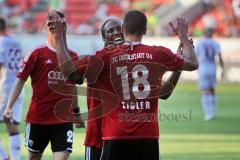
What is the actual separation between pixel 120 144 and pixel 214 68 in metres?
14.6

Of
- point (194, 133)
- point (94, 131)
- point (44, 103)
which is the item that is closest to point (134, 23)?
point (94, 131)

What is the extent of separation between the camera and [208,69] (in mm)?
21547

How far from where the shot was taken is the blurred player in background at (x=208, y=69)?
2092cm

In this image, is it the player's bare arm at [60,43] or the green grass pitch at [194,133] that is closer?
the player's bare arm at [60,43]

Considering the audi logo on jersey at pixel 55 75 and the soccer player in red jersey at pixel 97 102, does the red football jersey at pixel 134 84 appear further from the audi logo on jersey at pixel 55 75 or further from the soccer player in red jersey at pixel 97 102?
the audi logo on jersey at pixel 55 75

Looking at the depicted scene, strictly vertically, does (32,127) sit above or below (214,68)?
below

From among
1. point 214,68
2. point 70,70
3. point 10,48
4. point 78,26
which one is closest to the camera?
point 70,70

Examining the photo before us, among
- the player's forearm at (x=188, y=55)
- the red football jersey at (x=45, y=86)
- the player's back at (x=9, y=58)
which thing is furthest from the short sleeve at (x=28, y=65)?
the player's back at (x=9, y=58)

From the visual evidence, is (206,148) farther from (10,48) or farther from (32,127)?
(32,127)

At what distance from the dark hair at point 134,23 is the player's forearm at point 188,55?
0.41 meters

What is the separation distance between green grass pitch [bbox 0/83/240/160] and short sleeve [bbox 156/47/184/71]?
6.03 meters

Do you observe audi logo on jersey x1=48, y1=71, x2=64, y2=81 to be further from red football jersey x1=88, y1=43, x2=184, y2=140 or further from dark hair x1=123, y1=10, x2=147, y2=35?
dark hair x1=123, y1=10, x2=147, y2=35

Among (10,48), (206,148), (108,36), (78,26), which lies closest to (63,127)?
(108,36)

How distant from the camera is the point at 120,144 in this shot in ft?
24.1
